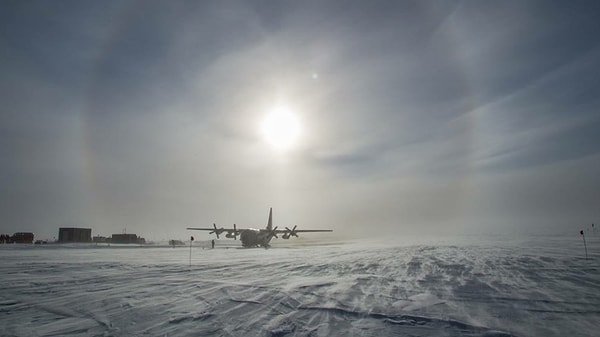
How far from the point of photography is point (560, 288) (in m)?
10.5

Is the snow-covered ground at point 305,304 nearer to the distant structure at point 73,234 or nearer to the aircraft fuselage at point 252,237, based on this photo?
A: the aircraft fuselage at point 252,237

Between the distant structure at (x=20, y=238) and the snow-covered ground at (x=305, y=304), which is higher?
the distant structure at (x=20, y=238)

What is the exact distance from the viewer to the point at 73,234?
3406 inches

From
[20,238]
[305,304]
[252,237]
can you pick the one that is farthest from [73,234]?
[305,304]

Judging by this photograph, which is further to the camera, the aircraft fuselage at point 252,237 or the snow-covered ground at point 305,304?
the aircraft fuselage at point 252,237

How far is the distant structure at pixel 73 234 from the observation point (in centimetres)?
8550

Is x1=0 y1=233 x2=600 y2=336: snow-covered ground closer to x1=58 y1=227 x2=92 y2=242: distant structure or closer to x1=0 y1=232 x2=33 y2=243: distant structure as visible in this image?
x1=58 y1=227 x2=92 y2=242: distant structure

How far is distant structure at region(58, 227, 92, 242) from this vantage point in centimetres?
8550

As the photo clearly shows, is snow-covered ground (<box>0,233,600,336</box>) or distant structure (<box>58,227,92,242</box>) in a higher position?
distant structure (<box>58,227,92,242</box>)

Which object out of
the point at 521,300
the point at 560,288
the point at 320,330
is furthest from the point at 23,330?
the point at 560,288

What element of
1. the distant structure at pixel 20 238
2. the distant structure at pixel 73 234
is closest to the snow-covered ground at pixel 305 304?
the distant structure at pixel 73 234

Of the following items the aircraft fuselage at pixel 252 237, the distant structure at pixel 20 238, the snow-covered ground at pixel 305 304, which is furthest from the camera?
the distant structure at pixel 20 238

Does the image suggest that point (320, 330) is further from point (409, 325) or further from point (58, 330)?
point (58, 330)

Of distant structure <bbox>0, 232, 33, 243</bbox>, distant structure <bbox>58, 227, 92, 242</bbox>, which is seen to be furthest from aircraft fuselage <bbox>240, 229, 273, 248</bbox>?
distant structure <bbox>0, 232, 33, 243</bbox>
